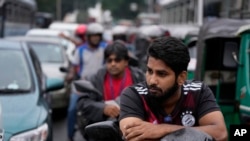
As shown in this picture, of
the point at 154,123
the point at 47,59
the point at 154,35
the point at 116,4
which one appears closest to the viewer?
the point at 154,123

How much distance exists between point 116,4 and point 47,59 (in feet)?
219

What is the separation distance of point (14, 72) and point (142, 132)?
391cm

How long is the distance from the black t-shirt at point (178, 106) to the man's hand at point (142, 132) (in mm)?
146

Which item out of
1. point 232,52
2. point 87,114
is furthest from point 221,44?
point 87,114

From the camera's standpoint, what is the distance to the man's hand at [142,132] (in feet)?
11.1

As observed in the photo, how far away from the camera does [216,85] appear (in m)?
7.52

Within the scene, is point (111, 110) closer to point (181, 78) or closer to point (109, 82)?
point (109, 82)

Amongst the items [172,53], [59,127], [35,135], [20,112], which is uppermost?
A: [172,53]

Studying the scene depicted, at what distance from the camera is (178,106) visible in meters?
3.58

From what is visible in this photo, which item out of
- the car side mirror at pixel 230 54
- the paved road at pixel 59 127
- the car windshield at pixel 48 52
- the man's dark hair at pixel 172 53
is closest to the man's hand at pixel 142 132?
the man's dark hair at pixel 172 53

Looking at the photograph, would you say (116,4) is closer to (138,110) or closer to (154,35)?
(154,35)

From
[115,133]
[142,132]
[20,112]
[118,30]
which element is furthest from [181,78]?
[118,30]

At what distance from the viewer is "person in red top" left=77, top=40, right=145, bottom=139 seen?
5.55 meters

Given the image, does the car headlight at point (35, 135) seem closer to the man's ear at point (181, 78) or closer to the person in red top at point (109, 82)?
the person in red top at point (109, 82)
